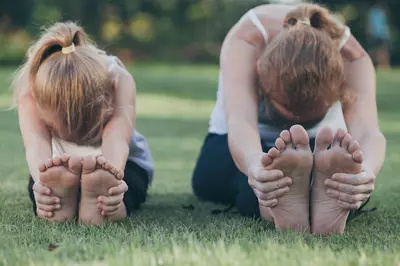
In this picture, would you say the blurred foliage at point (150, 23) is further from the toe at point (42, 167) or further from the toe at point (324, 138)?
the toe at point (324, 138)

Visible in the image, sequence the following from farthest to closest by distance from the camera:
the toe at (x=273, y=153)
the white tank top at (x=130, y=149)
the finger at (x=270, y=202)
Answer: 1. the white tank top at (x=130, y=149)
2. the finger at (x=270, y=202)
3. the toe at (x=273, y=153)

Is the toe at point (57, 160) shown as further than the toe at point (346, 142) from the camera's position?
Yes

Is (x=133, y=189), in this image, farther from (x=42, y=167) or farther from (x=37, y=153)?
(x=42, y=167)

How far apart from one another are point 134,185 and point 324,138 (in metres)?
1.00

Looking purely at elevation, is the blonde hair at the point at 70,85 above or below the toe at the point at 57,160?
above

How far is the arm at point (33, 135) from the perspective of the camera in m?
2.53

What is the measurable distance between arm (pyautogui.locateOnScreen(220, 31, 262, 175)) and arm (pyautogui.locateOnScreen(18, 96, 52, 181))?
0.69 m

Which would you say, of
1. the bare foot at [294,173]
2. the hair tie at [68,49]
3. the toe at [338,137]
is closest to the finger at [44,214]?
the hair tie at [68,49]

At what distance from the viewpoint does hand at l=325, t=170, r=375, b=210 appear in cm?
213

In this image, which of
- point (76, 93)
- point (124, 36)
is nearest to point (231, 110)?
point (76, 93)

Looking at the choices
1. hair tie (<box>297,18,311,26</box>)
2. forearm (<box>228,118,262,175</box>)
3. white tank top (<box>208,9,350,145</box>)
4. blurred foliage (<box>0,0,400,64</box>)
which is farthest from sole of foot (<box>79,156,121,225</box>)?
blurred foliage (<box>0,0,400,64</box>)

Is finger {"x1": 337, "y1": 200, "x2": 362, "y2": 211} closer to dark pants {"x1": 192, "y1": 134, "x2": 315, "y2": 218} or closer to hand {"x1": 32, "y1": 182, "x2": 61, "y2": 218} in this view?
dark pants {"x1": 192, "y1": 134, "x2": 315, "y2": 218}

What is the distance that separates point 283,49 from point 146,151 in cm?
93

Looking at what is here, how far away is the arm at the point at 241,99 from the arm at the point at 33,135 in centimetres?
69
